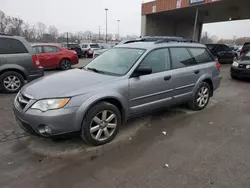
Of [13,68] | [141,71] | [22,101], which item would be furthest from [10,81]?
[141,71]

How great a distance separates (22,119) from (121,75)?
5.40 feet

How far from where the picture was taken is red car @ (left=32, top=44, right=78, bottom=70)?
33.7 ft

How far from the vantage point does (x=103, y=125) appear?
3.09 m

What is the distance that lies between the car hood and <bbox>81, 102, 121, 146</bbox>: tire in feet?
1.10

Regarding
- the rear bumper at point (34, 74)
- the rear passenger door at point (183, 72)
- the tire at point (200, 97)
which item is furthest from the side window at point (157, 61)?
the rear bumper at point (34, 74)

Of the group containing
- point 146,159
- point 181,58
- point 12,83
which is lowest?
point 146,159

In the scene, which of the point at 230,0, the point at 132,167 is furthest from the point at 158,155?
the point at 230,0

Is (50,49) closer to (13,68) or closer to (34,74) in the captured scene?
(34,74)

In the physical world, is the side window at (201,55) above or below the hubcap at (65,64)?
above

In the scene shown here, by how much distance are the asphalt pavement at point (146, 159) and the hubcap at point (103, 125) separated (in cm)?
20

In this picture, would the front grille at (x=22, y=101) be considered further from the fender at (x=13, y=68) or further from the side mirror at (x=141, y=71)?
the fender at (x=13, y=68)

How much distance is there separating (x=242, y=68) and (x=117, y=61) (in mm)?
6780

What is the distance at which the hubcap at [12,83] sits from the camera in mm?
5922

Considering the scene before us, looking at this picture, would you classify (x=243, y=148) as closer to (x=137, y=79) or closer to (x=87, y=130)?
(x=137, y=79)
